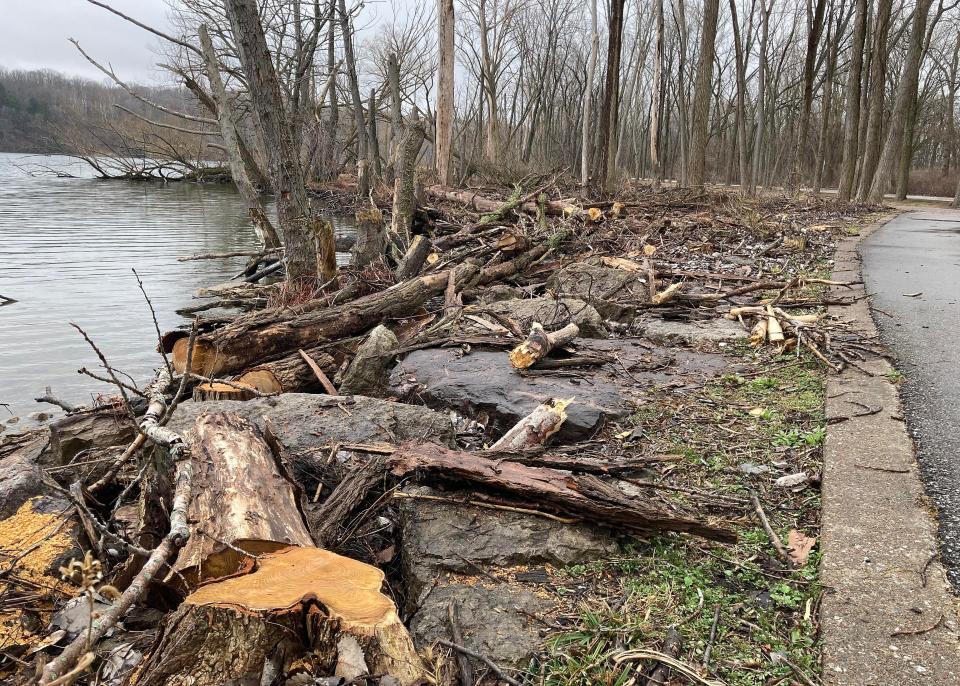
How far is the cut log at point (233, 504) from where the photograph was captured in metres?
2.01

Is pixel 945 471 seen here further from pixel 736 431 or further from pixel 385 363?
pixel 385 363

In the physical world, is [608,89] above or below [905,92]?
below

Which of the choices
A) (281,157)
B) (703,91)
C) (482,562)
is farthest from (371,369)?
(703,91)

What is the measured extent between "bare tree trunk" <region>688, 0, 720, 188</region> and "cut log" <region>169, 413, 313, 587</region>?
14639 millimetres

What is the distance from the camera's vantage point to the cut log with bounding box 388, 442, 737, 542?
2.57 m

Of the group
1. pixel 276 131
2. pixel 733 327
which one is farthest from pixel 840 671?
pixel 276 131

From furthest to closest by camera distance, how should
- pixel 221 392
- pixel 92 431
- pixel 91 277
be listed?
pixel 91 277, pixel 221 392, pixel 92 431

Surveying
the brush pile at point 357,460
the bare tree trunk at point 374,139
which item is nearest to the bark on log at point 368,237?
the brush pile at point 357,460

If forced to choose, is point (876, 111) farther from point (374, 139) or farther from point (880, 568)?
point (880, 568)

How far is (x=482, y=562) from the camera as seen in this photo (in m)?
2.53

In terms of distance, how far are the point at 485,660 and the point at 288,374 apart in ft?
12.0

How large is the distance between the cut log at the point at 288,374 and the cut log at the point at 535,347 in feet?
5.92

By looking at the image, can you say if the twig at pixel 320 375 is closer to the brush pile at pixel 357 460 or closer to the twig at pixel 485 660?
the brush pile at pixel 357 460

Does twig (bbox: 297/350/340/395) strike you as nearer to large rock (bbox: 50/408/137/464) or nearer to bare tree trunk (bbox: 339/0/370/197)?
large rock (bbox: 50/408/137/464)
